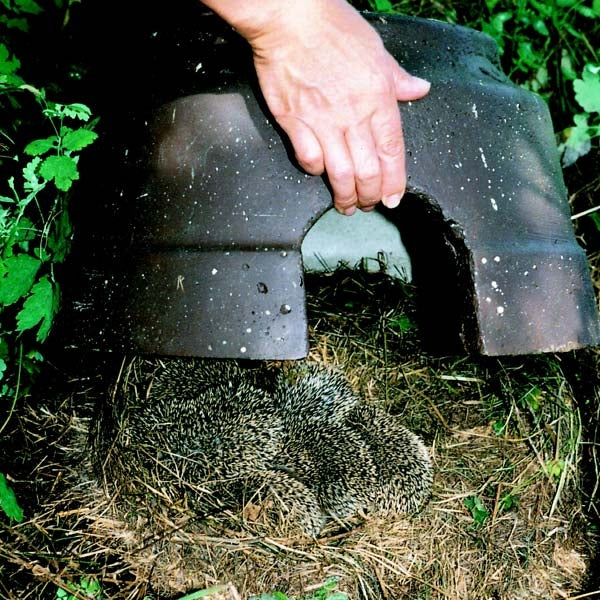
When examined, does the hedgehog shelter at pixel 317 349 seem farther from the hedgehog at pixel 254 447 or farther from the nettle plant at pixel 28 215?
the nettle plant at pixel 28 215

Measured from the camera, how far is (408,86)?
6.45 ft

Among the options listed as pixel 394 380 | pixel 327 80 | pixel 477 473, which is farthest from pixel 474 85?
pixel 477 473

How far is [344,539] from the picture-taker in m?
2.51

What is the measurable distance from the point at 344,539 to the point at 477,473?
738 millimetres

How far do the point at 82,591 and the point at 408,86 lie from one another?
228 centimetres

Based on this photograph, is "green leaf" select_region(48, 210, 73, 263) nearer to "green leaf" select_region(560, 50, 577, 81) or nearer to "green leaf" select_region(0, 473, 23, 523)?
"green leaf" select_region(0, 473, 23, 523)

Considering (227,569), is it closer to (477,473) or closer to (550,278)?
(477,473)

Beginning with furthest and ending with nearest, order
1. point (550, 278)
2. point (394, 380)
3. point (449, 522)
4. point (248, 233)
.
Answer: point (394, 380) → point (449, 522) → point (550, 278) → point (248, 233)

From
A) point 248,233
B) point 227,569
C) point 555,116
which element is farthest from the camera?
point 555,116

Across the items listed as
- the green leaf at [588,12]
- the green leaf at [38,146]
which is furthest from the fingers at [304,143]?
the green leaf at [588,12]

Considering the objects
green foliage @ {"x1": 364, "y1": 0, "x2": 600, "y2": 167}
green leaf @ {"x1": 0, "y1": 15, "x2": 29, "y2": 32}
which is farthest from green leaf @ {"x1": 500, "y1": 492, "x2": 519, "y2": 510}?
green leaf @ {"x1": 0, "y1": 15, "x2": 29, "y2": 32}

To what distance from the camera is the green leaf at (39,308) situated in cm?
200

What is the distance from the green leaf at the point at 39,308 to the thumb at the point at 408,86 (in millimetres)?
1394

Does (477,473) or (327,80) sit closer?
(327,80)
